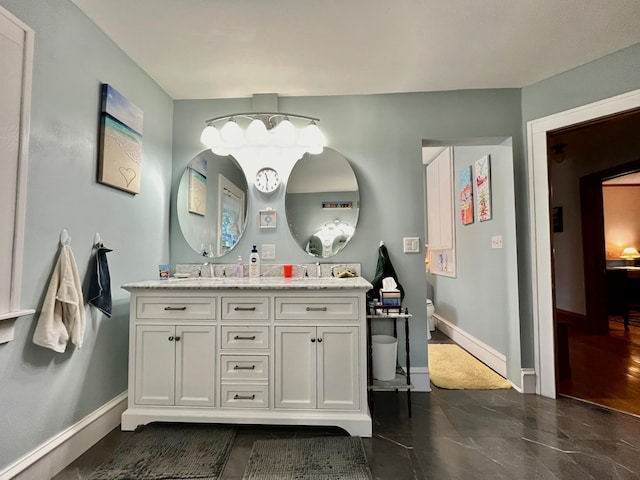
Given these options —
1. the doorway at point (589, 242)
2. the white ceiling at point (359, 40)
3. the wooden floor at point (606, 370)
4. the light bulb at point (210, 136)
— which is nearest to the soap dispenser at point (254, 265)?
the light bulb at point (210, 136)

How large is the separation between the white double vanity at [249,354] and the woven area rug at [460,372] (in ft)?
3.71

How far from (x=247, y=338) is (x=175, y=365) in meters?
0.46

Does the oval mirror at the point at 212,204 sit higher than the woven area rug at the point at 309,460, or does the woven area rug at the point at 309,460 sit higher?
the oval mirror at the point at 212,204

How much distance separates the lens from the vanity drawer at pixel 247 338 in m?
1.91

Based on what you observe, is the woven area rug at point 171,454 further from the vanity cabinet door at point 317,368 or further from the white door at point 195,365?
the vanity cabinet door at point 317,368

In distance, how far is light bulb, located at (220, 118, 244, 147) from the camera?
254cm

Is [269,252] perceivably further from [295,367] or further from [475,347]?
[475,347]

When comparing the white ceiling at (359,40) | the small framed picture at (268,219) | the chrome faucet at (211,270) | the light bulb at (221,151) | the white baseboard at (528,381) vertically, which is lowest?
the white baseboard at (528,381)

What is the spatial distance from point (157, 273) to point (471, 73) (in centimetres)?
276

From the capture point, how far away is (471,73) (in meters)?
2.36

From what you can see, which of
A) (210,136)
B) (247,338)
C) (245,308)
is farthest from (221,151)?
(247,338)

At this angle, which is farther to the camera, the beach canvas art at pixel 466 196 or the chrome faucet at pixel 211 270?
the beach canvas art at pixel 466 196

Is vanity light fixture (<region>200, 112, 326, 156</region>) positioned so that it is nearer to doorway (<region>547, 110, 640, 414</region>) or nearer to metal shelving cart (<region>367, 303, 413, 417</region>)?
metal shelving cart (<region>367, 303, 413, 417</region>)

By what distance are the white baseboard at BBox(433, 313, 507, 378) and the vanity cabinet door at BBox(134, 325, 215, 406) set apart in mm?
2392
